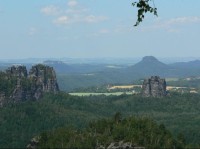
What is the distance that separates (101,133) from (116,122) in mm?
16160

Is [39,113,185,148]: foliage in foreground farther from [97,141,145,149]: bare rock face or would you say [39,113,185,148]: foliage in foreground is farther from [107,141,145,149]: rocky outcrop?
[107,141,145,149]: rocky outcrop

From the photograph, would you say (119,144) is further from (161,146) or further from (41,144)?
(41,144)

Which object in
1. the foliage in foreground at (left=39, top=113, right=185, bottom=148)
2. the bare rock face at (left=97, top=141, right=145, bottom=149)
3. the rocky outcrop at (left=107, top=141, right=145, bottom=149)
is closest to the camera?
the rocky outcrop at (left=107, top=141, right=145, bottom=149)

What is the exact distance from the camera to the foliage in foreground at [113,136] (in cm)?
15512

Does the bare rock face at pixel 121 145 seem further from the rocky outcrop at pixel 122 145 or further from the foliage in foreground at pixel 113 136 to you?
the foliage in foreground at pixel 113 136

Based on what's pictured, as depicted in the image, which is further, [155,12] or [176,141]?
[176,141]

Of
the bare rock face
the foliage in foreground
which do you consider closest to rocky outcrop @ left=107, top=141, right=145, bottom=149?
the bare rock face

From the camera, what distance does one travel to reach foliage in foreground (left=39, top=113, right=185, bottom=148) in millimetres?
155125

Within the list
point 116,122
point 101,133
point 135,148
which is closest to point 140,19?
point 135,148

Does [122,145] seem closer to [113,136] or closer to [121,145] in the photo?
[121,145]

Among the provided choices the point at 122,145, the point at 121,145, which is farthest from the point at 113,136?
the point at 122,145

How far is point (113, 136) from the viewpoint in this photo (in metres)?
162

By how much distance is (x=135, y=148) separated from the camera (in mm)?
142625

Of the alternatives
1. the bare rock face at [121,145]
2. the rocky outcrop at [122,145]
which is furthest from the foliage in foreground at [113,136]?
the rocky outcrop at [122,145]
